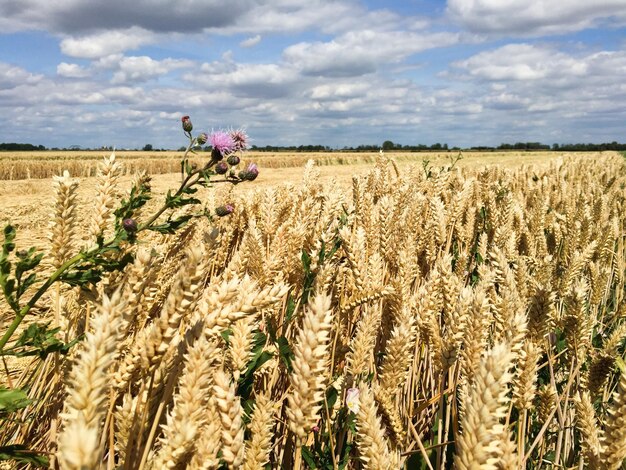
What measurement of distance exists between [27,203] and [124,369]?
25.7ft

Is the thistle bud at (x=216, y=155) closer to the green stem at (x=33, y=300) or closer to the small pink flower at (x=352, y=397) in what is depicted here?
the green stem at (x=33, y=300)

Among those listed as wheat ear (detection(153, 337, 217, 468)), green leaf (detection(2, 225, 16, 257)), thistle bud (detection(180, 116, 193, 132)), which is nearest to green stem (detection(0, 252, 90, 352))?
green leaf (detection(2, 225, 16, 257))

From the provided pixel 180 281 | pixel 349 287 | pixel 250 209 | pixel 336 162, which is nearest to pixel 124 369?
pixel 180 281

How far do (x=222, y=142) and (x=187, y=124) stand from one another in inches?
6.0

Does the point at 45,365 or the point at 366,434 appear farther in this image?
the point at 45,365

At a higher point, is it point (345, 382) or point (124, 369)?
point (124, 369)

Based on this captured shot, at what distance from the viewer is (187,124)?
1579mm

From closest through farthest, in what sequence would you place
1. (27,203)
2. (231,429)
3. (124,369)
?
(231,429)
(124,369)
(27,203)

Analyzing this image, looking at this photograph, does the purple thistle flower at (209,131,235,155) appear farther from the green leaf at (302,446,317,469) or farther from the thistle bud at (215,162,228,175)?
the green leaf at (302,446,317,469)

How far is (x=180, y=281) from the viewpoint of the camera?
787mm

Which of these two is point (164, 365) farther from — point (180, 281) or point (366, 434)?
point (366, 434)

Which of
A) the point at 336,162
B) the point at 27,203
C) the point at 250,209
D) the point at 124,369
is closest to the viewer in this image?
the point at 124,369

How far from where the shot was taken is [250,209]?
8.53 feet

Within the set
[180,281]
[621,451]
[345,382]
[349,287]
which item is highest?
[180,281]
